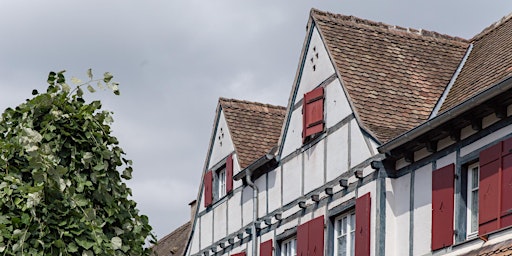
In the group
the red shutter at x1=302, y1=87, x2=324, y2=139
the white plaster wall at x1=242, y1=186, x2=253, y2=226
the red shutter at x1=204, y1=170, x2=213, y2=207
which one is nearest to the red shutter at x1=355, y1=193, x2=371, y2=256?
the red shutter at x1=302, y1=87, x2=324, y2=139

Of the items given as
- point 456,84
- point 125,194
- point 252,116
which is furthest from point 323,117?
point 125,194

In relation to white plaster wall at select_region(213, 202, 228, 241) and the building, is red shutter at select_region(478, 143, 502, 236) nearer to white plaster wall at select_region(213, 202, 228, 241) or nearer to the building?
the building

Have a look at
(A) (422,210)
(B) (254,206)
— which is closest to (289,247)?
(B) (254,206)

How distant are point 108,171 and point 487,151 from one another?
6.84 m

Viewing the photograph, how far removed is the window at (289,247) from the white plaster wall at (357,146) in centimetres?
311

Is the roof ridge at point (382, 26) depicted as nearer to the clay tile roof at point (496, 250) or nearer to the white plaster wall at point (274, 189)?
the white plaster wall at point (274, 189)

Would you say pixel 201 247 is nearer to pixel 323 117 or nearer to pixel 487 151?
pixel 323 117

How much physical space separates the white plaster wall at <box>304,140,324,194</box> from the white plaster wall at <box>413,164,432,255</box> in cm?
298

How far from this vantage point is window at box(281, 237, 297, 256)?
2347cm

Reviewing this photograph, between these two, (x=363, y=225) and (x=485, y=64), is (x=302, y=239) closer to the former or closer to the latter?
(x=363, y=225)

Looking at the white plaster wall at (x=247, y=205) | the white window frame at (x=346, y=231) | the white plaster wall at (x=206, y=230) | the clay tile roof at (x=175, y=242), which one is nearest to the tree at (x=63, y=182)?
the white window frame at (x=346, y=231)

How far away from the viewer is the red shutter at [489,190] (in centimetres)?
1709

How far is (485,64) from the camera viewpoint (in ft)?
69.0

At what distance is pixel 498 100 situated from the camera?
1719 cm
